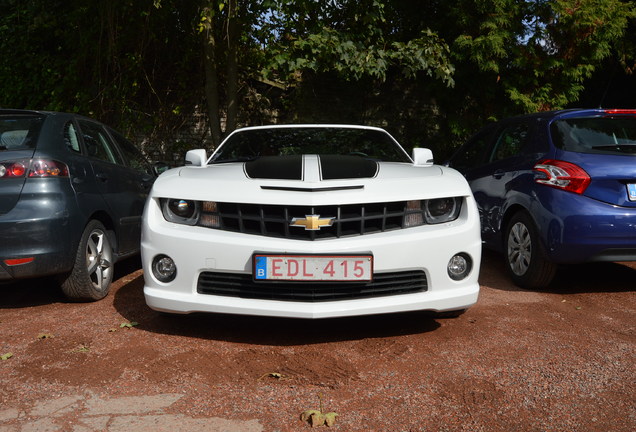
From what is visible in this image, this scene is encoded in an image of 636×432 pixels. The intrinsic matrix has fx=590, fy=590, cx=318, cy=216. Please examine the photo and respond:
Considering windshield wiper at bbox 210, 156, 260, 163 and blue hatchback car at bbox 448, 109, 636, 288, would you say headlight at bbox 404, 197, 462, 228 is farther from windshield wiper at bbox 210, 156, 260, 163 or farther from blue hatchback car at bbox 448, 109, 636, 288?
windshield wiper at bbox 210, 156, 260, 163

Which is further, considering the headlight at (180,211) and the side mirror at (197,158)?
the side mirror at (197,158)

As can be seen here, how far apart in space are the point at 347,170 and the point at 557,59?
8.23 m

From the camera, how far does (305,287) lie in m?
3.35

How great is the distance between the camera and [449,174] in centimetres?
388

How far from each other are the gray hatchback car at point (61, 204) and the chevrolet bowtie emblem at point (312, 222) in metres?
1.79

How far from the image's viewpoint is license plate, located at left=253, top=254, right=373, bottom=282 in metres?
3.24

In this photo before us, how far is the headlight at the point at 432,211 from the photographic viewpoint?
3.53 m

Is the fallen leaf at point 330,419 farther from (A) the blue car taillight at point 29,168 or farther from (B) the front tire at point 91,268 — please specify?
(A) the blue car taillight at point 29,168

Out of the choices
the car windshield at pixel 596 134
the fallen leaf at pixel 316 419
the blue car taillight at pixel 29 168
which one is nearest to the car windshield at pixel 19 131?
the blue car taillight at pixel 29 168

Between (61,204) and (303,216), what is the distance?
1.83 m

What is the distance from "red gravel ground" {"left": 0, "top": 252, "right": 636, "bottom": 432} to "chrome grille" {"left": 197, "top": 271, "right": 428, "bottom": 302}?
1.00 feet

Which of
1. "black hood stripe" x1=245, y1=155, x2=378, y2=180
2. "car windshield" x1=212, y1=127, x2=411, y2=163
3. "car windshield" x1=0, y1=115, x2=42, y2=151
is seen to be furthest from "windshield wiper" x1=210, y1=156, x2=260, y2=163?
"car windshield" x1=0, y1=115, x2=42, y2=151

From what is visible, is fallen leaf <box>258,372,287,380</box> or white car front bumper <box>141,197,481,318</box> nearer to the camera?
fallen leaf <box>258,372,287,380</box>

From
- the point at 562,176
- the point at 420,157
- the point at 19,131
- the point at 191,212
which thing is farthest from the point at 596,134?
the point at 19,131
